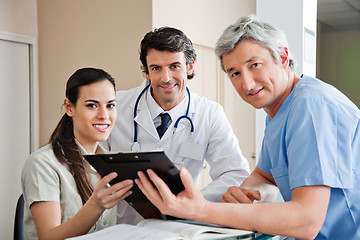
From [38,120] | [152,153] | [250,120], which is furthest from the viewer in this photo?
[250,120]

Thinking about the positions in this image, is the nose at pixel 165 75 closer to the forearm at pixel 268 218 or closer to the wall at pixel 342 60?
the forearm at pixel 268 218

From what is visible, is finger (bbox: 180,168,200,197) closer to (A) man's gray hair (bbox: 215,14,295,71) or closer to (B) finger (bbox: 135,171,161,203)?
(B) finger (bbox: 135,171,161,203)

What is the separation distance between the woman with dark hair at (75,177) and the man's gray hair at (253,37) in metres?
0.49

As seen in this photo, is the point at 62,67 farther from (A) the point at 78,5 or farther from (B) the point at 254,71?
(B) the point at 254,71

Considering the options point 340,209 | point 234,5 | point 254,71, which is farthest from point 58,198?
point 234,5

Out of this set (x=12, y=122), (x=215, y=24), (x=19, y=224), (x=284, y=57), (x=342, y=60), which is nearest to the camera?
(x=284, y=57)

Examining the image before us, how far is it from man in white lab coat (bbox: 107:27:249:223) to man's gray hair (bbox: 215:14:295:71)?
736 mm

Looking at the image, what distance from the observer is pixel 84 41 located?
354cm

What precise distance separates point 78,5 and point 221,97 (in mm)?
1564

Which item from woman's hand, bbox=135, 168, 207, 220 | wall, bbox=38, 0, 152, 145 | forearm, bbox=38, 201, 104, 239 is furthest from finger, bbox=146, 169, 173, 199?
wall, bbox=38, 0, 152, 145

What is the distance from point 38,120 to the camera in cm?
383

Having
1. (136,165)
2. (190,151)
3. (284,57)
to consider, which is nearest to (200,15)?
(190,151)

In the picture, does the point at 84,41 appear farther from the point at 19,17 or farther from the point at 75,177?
the point at 75,177

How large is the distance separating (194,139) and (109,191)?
1.07 meters
